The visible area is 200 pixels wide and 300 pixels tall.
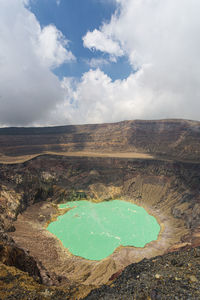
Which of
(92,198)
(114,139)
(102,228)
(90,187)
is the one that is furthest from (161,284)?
(114,139)

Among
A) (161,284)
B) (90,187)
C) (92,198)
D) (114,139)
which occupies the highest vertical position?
(114,139)

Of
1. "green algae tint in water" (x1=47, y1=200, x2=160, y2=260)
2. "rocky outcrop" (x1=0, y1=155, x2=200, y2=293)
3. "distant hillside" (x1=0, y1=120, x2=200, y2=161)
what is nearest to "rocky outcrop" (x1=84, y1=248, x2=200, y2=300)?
"rocky outcrop" (x1=0, y1=155, x2=200, y2=293)

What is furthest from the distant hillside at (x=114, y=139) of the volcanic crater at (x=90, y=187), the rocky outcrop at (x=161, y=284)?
the rocky outcrop at (x=161, y=284)

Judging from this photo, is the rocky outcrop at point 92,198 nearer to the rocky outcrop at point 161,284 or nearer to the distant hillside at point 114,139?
the rocky outcrop at point 161,284

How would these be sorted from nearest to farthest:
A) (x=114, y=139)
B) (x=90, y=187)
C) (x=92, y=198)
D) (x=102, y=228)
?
(x=102, y=228) < (x=92, y=198) < (x=90, y=187) < (x=114, y=139)

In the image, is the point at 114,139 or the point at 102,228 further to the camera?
the point at 114,139

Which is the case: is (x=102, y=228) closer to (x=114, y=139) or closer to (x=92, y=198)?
(x=92, y=198)

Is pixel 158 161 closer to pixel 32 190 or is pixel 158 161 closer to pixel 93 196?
pixel 93 196
